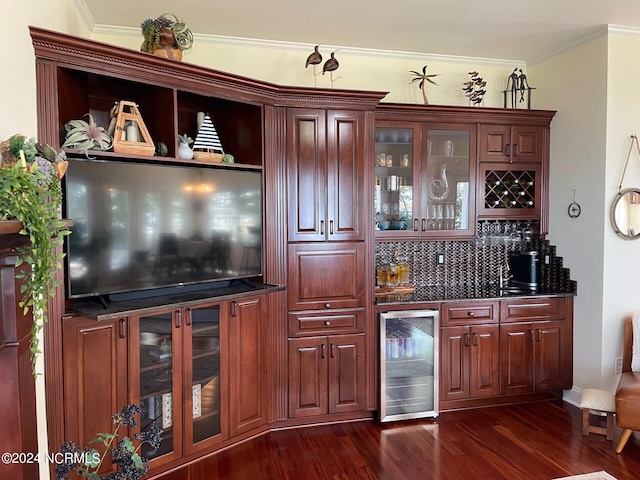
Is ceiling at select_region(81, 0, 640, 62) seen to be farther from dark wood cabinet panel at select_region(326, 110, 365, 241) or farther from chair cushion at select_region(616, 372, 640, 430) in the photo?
chair cushion at select_region(616, 372, 640, 430)

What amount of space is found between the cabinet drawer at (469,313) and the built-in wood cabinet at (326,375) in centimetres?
71

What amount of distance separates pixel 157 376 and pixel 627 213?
3.56 m

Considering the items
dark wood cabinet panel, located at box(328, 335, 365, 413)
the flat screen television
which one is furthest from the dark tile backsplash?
the flat screen television

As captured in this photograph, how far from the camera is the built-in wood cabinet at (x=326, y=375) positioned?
10.8 feet

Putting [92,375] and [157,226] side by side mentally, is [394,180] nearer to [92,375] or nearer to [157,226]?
[157,226]

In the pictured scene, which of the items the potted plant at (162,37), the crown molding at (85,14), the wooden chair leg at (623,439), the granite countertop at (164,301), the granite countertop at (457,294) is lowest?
the wooden chair leg at (623,439)

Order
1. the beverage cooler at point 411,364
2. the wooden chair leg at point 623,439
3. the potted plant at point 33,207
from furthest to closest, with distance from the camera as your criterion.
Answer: the beverage cooler at point 411,364
the wooden chair leg at point 623,439
the potted plant at point 33,207

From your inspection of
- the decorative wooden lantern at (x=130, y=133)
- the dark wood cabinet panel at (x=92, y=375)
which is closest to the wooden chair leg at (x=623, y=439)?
the dark wood cabinet panel at (x=92, y=375)

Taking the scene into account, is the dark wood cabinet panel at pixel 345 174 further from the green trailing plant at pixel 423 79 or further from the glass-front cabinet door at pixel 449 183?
the green trailing plant at pixel 423 79

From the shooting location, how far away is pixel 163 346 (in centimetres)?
266

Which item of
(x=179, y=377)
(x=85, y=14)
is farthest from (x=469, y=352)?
(x=85, y=14)

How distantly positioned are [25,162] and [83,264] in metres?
0.89

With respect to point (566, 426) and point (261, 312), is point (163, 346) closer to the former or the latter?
point (261, 312)

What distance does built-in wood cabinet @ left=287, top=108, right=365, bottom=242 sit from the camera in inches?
128
